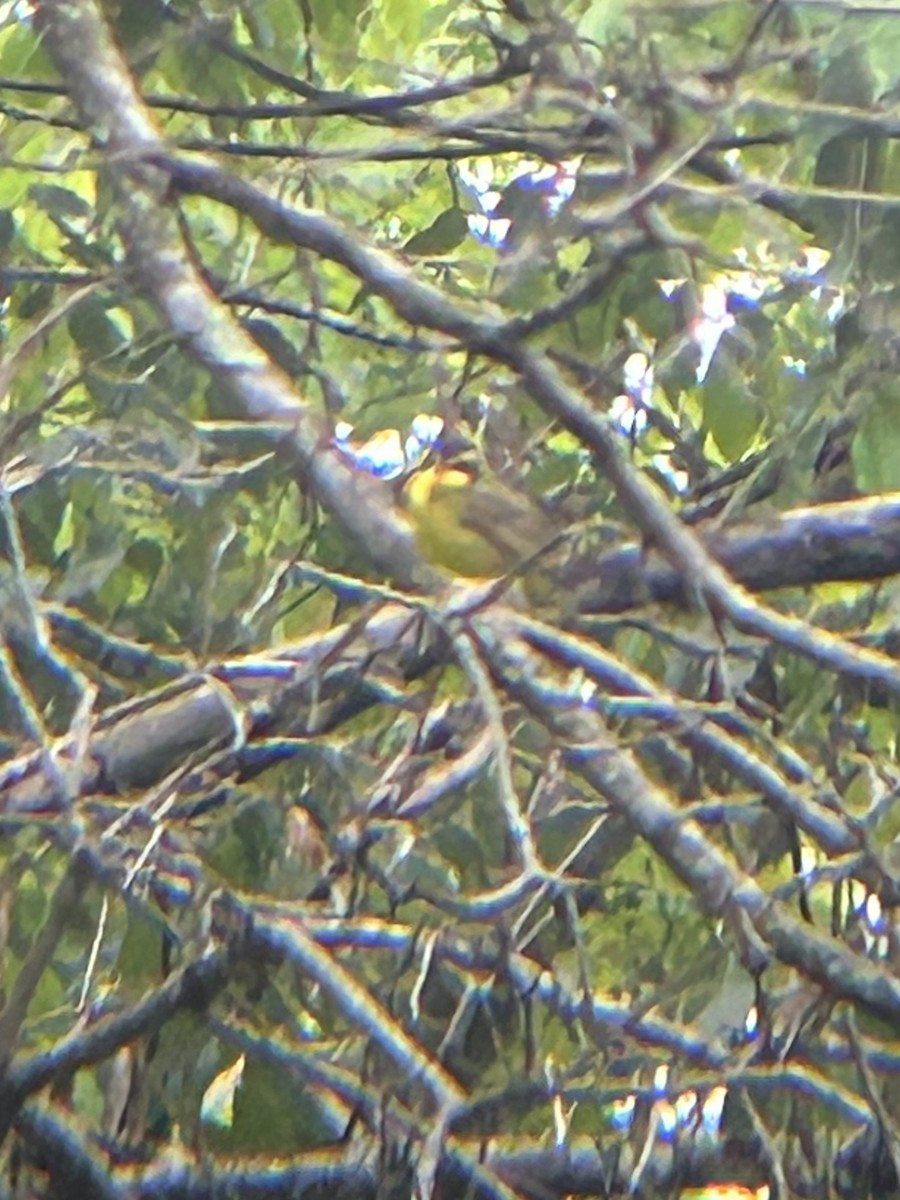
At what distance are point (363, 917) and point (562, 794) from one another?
0.11m

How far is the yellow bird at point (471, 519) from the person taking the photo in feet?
3.60

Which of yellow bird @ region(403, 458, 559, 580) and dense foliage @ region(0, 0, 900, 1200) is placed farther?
yellow bird @ region(403, 458, 559, 580)

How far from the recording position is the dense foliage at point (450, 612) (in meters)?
0.89

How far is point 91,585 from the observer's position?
41.8 inches

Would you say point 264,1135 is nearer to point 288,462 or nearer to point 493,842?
point 493,842

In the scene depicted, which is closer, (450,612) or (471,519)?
(450,612)

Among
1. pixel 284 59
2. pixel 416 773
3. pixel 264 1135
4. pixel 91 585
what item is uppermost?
pixel 284 59

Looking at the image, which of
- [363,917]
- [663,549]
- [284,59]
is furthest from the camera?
[284,59]

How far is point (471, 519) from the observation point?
3.72ft

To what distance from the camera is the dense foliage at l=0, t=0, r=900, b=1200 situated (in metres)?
0.89

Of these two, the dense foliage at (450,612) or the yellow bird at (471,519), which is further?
the yellow bird at (471,519)

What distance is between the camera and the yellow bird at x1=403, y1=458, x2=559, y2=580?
110 cm

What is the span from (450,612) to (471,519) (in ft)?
0.89

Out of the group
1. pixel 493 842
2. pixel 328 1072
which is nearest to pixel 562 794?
pixel 493 842
